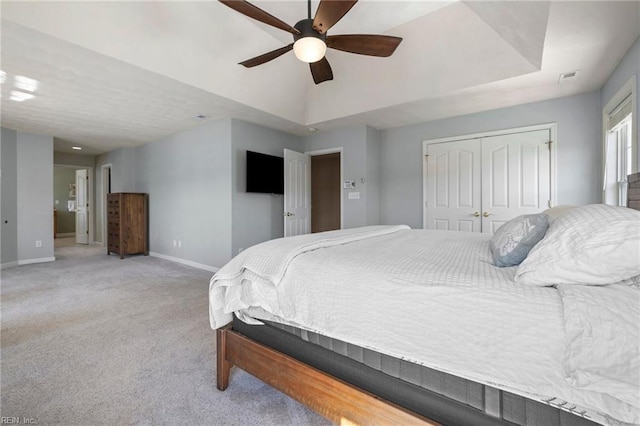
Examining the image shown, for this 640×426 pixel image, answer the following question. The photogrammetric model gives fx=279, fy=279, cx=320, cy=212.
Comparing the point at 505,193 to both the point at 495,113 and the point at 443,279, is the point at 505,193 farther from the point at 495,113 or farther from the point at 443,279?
the point at 443,279

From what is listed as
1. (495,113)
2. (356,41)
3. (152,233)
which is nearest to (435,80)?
(495,113)

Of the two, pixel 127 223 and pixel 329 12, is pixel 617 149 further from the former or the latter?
pixel 127 223

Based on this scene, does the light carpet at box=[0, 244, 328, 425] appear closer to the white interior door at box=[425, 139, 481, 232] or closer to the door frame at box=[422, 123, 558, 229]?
the white interior door at box=[425, 139, 481, 232]

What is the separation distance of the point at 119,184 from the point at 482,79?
23.2ft

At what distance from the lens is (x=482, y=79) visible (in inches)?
118

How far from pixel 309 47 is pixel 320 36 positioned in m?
0.11

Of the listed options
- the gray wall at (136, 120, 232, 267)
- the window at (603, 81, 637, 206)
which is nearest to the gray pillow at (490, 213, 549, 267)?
the window at (603, 81, 637, 206)

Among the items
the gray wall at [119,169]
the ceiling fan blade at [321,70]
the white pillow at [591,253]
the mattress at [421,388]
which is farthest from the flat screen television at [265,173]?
the white pillow at [591,253]

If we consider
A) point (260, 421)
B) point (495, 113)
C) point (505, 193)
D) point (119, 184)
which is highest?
point (495, 113)

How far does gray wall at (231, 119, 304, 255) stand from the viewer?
4.26m

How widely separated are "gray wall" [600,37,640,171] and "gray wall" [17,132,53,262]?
26.5 ft

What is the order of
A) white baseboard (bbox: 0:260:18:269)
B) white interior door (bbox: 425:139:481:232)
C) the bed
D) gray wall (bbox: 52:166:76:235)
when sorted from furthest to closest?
gray wall (bbox: 52:166:76:235) < white baseboard (bbox: 0:260:18:269) < white interior door (bbox: 425:139:481:232) < the bed

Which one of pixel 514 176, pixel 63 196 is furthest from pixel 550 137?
pixel 63 196

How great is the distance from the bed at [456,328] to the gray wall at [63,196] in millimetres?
10452
